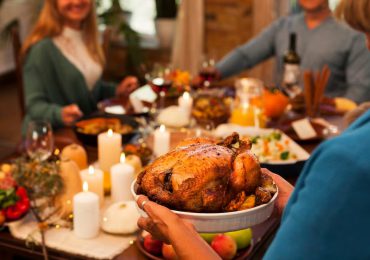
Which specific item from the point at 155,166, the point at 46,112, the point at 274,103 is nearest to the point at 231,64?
the point at 274,103

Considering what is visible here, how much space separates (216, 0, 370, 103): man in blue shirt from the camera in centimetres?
307

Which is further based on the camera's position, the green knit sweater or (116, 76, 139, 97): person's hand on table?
(116, 76, 139, 97): person's hand on table

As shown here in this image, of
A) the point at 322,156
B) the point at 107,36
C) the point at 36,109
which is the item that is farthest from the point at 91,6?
the point at 322,156

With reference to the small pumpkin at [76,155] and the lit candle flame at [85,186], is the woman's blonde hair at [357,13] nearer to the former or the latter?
the lit candle flame at [85,186]

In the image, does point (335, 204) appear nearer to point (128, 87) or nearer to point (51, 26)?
point (128, 87)

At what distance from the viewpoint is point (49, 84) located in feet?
9.27

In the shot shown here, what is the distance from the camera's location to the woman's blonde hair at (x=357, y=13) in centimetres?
112

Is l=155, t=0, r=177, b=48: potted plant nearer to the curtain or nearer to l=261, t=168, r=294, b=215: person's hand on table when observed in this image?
the curtain

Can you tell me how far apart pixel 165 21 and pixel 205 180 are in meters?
4.26

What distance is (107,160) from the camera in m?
1.92

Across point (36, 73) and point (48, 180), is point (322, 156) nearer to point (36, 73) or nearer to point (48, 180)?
point (48, 180)

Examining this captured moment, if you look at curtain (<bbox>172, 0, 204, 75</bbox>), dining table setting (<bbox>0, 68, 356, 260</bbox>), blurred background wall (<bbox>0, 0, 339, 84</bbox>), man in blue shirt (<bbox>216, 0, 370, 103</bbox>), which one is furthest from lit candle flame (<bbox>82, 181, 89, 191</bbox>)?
curtain (<bbox>172, 0, 204, 75</bbox>)

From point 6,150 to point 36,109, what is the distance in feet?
6.81

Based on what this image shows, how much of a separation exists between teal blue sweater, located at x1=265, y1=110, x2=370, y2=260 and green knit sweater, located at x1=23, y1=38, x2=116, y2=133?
1991 millimetres
